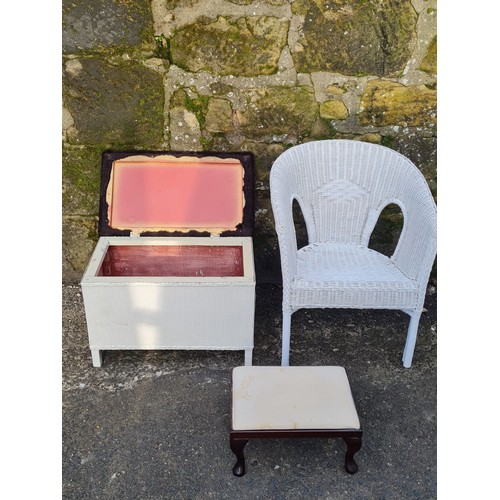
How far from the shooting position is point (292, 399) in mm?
2010

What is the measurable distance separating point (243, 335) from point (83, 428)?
0.83 metres

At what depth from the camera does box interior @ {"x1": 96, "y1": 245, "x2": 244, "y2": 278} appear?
281 cm

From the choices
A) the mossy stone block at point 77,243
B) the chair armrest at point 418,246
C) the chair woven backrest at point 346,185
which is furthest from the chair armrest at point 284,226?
the mossy stone block at point 77,243

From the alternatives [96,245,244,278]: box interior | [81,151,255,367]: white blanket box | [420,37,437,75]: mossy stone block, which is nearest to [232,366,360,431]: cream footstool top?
[81,151,255,367]: white blanket box

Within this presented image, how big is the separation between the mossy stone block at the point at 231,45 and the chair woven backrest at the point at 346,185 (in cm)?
55

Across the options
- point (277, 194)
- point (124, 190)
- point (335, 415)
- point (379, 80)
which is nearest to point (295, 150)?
point (277, 194)

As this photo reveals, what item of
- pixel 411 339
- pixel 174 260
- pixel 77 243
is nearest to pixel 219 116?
pixel 174 260

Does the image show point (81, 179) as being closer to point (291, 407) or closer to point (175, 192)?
point (175, 192)

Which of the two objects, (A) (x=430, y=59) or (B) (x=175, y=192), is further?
(B) (x=175, y=192)

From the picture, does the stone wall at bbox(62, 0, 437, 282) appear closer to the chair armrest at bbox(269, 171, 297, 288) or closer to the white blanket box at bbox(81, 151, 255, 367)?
the white blanket box at bbox(81, 151, 255, 367)

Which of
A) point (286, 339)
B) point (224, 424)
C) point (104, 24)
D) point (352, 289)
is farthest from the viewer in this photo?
point (104, 24)

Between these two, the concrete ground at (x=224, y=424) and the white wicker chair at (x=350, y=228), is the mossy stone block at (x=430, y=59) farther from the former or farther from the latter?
the concrete ground at (x=224, y=424)

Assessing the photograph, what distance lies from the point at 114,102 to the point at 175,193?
0.62m

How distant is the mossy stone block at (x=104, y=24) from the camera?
273cm
